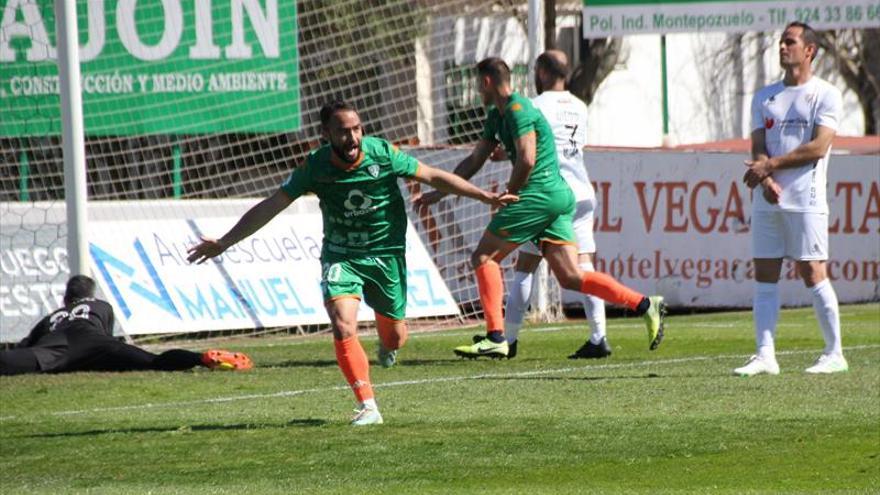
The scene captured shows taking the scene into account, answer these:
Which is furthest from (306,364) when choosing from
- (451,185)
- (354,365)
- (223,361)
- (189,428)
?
(451,185)

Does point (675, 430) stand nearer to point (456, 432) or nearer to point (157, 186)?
point (456, 432)

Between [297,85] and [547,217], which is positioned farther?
[297,85]

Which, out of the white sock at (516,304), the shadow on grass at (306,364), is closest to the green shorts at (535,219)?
the white sock at (516,304)

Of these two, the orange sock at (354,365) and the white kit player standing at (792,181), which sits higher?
the white kit player standing at (792,181)

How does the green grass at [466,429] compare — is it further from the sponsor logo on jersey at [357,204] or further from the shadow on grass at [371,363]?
the sponsor logo on jersey at [357,204]

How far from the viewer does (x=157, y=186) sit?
1980cm

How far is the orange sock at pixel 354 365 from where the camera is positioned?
384 inches

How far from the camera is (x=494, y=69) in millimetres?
12352

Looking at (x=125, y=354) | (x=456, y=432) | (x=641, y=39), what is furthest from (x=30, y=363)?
(x=641, y=39)

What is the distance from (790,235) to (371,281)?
2.86m

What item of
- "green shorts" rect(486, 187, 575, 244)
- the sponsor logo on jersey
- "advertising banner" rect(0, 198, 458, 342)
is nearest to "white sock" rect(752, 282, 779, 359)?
"green shorts" rect(486, 187, 575, 244)

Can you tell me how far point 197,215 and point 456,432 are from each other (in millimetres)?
8206

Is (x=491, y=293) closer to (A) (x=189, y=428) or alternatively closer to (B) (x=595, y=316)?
(B) (x=595, y=316)

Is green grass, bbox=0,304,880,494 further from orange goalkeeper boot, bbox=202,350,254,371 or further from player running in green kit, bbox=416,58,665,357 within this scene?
player running in green kit, bbox=416,58,665,357
